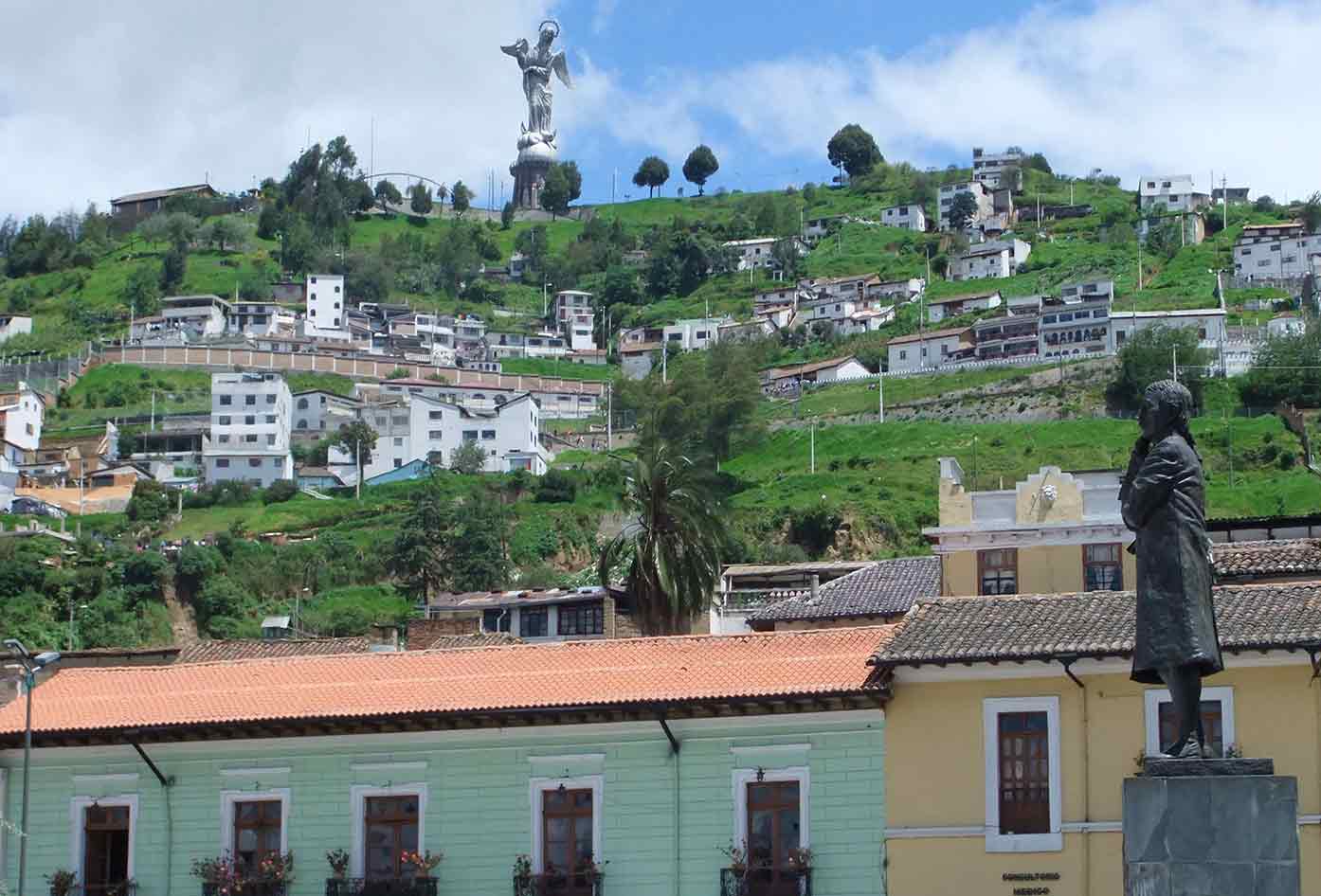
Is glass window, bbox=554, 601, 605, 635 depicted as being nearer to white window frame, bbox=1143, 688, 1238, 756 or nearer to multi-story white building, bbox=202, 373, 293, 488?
white window frame, bbox=1143, 688, 1238, 756

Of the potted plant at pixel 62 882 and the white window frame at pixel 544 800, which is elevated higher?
the white window frame at pixel 544 800

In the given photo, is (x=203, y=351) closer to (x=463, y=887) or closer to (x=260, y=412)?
(x=260, y=412)

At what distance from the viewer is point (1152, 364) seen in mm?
159250

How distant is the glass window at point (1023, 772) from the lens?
109ft

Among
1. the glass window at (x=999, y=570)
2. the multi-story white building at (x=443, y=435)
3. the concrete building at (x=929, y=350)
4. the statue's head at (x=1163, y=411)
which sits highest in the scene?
the concrete building at (x=929, y=350)

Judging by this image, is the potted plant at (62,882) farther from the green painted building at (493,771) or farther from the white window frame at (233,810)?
the white window frame at (233,810)

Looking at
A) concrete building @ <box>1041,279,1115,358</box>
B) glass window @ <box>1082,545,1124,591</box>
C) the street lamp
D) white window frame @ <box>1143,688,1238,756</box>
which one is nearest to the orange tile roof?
the street lamp

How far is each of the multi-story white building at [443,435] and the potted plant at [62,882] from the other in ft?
436

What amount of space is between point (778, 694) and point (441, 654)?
6.55 meters

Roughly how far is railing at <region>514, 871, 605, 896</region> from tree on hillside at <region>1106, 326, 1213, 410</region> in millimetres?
122103

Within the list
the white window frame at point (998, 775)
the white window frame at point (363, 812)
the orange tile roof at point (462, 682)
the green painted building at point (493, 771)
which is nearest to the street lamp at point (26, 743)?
the green painted building at point (493, 771)

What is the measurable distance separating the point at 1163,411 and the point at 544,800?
14.6m

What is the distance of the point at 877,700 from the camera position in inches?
1328

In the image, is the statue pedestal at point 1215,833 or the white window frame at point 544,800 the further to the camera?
the white window frame at point 544,800
